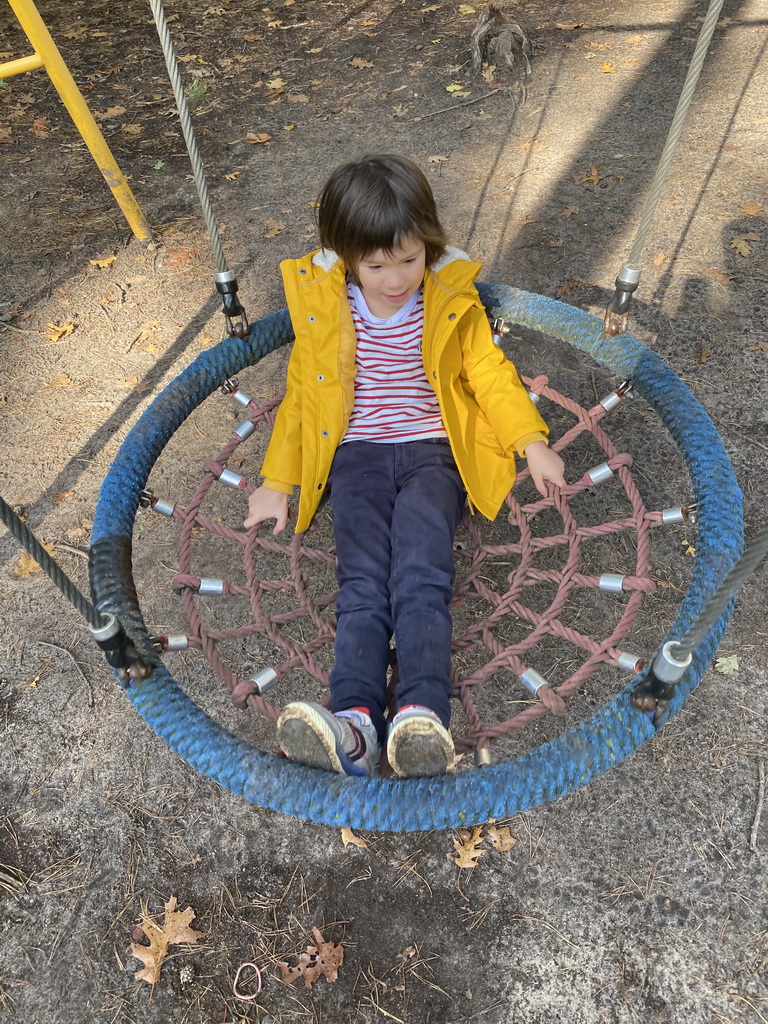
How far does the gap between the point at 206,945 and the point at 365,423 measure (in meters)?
1.22

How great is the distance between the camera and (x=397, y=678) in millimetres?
1605

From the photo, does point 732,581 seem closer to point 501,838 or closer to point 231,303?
point 501,838

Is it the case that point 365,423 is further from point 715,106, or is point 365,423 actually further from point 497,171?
point 715,106

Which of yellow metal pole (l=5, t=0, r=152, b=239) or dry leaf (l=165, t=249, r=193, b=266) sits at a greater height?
yellow metal pole (l=5, t=0, r=152, b=239)

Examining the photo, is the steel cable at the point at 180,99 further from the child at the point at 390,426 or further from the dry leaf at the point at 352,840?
the dry leaf at the point at 352,840

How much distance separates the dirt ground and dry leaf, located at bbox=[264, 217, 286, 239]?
1cm

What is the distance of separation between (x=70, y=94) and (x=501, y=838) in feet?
9.50

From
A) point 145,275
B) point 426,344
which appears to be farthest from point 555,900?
point 145,275

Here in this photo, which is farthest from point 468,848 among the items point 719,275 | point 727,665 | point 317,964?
point 719,275

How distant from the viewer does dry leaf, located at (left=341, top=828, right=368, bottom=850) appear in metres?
1.70

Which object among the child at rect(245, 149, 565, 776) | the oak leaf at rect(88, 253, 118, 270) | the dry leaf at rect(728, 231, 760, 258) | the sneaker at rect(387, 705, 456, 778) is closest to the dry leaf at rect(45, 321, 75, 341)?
the oak leaf at rect(88, 253, 118, 270)

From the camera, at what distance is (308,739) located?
1.32 meters

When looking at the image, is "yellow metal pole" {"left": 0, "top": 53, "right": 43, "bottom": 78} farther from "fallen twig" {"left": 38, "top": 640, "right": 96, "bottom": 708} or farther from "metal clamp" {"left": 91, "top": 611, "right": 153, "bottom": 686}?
"metal clamp" {"left": 91, "top": 611, "right": 153, "bottom": 686}

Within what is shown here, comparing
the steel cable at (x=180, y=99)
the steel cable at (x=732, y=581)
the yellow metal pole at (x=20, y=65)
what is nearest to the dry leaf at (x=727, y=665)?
the steel cable at (x=732, y=581)
